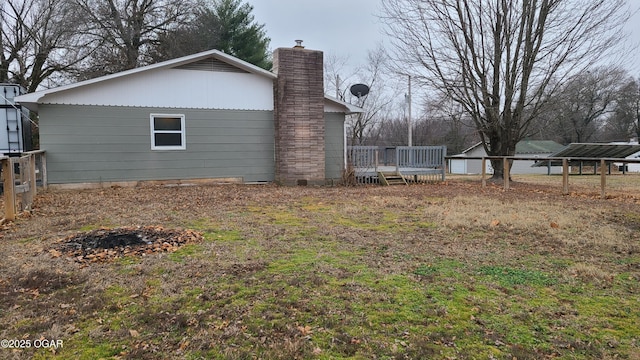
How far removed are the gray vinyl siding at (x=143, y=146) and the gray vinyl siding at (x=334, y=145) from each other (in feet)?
6.31

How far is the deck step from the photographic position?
42.1 ft

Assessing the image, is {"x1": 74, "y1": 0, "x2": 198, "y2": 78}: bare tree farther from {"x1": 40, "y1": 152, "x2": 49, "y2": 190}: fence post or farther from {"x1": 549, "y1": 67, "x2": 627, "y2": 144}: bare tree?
{"x1": 549, "y1": 67, "x2": 627, "y2": 144}: bare tree

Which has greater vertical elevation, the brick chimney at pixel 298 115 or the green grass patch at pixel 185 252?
the brick chimney at pixel 298 115

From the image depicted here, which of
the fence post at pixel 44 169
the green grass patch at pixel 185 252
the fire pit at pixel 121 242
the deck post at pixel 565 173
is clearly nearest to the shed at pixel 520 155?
the deck post at pixel 565 173

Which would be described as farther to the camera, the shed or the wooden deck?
the shed

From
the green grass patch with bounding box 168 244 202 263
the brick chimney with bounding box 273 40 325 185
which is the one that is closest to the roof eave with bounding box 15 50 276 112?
the brick chimney with bounding box 273 40 325 185

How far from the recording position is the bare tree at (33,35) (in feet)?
60.7

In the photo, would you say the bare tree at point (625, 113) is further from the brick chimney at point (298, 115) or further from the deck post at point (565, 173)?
the brick chimney at point (298, 115)

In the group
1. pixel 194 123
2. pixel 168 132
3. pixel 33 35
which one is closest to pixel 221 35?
pixel 33 35

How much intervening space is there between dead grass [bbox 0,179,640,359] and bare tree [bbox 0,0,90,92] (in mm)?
17111

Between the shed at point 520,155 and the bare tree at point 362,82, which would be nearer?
the bare tree at point 362,82

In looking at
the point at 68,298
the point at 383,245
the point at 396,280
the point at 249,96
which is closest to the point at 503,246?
the point at 383,245

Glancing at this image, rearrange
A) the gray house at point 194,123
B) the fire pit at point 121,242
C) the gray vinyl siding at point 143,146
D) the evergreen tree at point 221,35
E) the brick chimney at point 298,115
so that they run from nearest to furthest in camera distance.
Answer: the fire pit at point 121,242
the gray vinyl siding at point 143,146
the gray house at point 194,123
the brick chimney at point 298,115
the evergreen tree at point 221,35

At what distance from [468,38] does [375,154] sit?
579 centimetres
